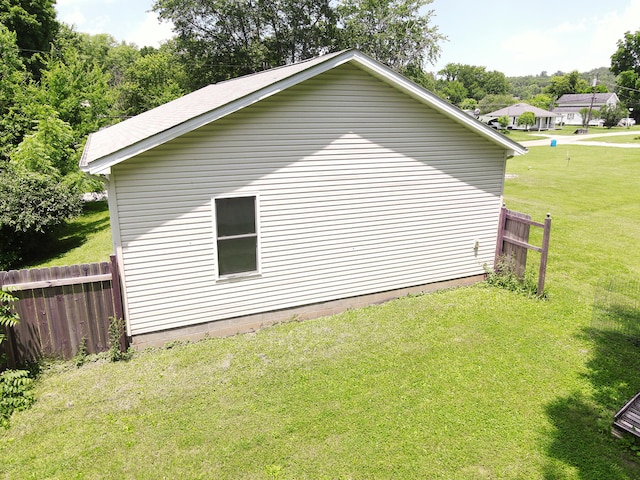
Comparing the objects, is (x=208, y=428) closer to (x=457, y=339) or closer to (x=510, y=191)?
(x=457, y=339)

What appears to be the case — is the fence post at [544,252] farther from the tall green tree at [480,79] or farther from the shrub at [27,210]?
the tall green tree at [480,79]

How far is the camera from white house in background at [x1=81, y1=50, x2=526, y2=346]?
24.2 ft

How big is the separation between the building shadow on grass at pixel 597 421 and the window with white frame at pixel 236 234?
545cm

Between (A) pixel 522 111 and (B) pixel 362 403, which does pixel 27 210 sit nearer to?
(B) pixel 362 403

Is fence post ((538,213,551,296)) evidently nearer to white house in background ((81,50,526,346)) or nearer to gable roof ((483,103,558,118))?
white house in background ((81,50,526,346))

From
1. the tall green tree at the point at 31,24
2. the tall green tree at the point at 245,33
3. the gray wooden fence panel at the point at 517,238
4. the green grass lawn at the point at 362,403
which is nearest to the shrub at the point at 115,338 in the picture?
the green grass lawn at the point at 362,403

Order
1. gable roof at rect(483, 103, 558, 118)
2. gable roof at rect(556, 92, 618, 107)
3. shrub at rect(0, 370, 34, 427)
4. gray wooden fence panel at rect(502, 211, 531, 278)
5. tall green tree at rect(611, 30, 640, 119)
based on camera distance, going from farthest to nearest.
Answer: gable roof at rect(556, 92, 618, 107) < tall green tree at rect(611, 30, 640, 119) < gable roof at rect(483, 103, 558, 118) < gray wooden fence panel at rect(502, 211, 531, 278) < shrub at rect(0, 370, 34, 427)

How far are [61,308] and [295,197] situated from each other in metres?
4.34

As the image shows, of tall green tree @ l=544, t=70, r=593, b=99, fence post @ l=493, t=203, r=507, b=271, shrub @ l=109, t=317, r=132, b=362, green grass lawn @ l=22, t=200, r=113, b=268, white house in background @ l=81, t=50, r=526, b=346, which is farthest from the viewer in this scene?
tall green tree @ l=544, t=70, r=593, b=99

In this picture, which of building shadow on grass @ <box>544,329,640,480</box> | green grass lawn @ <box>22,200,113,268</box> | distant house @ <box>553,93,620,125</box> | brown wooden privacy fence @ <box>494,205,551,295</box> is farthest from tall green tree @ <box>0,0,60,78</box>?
distant house @ <box>553,93,620,125</box>

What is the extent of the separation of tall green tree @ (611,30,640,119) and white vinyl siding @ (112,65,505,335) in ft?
262

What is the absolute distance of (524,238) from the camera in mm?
10016

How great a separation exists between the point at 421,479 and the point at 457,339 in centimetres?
354

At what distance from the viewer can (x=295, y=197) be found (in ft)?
27.3
